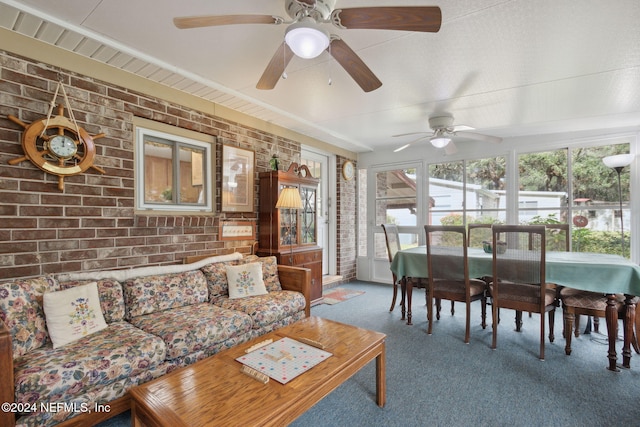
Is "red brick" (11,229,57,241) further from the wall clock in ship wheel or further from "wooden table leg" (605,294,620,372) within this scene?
"wooden table leg" (605,294,620,372)

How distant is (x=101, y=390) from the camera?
1.68 metres

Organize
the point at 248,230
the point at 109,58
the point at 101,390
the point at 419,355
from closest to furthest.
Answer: the point at 101,390
the point at 109,58
the point at 419,355
the point at 248,230

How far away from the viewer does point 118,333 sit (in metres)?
2.00

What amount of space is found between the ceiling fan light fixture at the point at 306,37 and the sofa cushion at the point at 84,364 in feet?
6.35

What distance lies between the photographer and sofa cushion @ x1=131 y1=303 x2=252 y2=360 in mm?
2055

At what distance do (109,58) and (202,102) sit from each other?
0.89m

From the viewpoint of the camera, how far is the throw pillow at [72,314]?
185 centimetres

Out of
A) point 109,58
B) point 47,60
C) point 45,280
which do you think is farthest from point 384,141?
point 45,280

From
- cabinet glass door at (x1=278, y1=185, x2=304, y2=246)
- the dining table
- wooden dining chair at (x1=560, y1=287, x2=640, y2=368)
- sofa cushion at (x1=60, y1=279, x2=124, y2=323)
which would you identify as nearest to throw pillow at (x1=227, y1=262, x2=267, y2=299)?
cabinet glass door at (x1=278, y1=185, x2=304, y2=246)

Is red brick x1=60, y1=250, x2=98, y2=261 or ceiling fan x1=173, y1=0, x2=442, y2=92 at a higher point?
ceiling fan x1=173, y1=0, x2=442, y2=92

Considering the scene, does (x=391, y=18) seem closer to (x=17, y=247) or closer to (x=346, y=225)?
(x=17, y=247)

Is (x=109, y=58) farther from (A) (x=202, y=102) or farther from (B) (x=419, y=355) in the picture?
(B) (x=419, y=355)

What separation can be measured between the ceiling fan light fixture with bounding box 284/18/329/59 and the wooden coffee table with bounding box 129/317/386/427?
1654 mm

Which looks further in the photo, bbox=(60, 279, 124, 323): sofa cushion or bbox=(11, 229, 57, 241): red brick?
bbox=(60, 279, 124, 323): sofa cushion
